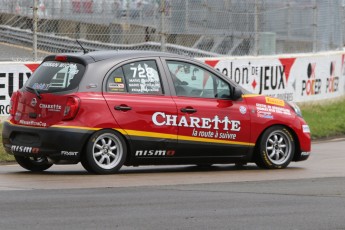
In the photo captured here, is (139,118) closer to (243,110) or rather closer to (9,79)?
(243,110)

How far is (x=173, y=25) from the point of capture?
19.5 meters

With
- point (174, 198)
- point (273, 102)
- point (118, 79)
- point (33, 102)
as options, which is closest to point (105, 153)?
point (118, 79)

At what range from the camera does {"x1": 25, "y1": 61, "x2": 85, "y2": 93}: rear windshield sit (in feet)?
38.7

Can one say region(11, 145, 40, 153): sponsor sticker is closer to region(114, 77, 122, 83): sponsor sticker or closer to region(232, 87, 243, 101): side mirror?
region(114, 77, 122, 83): sponsor sticker

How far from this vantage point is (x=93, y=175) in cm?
1164

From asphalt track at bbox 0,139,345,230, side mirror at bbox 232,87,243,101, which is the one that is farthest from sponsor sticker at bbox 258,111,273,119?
asphalt track at bbox 0,139,345,230

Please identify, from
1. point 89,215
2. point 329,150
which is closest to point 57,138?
point 89,215

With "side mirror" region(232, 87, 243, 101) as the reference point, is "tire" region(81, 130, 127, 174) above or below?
below

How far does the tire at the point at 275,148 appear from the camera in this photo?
1275cm

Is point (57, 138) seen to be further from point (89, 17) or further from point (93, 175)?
point (89, 17)

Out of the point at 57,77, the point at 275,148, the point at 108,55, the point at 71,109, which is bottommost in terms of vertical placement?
the point at 275,148

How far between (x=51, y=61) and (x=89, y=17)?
5.65 meters

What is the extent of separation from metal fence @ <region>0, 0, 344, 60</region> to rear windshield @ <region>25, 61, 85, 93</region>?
492cm

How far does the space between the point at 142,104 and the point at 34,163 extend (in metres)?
1.55
